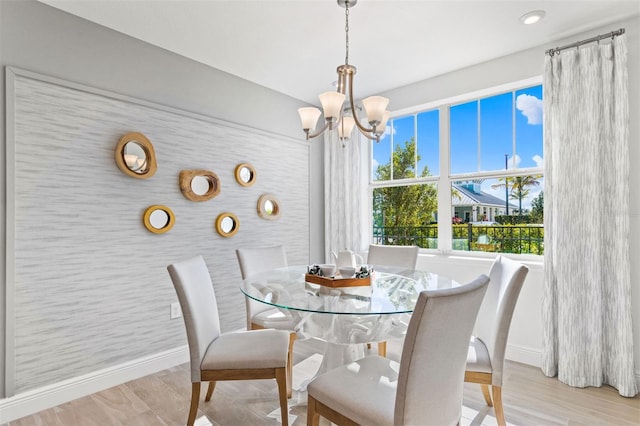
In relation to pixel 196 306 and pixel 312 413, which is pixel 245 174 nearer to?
pixel 196 306

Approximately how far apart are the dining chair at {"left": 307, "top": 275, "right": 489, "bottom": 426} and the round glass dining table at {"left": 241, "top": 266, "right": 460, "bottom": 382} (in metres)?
0.29

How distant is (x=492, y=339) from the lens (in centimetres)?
181

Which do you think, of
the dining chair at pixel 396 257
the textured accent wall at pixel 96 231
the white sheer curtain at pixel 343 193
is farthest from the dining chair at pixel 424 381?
the white sheer curtain at pixel 343 193

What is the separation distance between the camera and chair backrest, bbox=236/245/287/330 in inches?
103

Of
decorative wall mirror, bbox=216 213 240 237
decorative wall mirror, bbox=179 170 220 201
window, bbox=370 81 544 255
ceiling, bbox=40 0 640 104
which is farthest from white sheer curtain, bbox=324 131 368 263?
decorative wall mirror, bbox=179 170 220 201

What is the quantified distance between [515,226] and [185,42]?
3230 mm

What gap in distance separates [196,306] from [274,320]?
68 centimetres

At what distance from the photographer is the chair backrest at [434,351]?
1157 mm

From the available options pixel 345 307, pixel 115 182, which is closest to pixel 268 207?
pixel 115 182

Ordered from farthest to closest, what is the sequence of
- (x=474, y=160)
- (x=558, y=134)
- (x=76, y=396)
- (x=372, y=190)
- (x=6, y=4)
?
1. (x=372, y=190)
2. (x=474, y=160)
3. (x=558, y=134)
4. (x=76, y=396)
5. (x=6, y=4)

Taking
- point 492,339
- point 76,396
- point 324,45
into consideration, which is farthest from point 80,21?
point 492,339

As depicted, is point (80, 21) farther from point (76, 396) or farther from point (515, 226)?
point (515, 226)

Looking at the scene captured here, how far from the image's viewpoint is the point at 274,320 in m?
2.43

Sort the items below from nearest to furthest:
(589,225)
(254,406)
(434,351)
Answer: (434,351), (254,406), (589,225)
